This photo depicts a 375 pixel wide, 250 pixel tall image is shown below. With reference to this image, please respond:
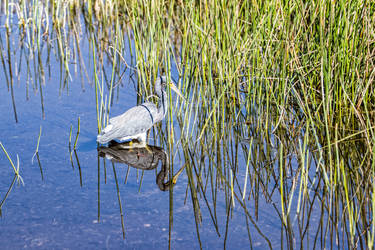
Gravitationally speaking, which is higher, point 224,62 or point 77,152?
point 224,62

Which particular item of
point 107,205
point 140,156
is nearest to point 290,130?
point 140,156

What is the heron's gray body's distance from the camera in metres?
3.26

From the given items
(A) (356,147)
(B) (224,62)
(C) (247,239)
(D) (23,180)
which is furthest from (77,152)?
(A) (356,147)

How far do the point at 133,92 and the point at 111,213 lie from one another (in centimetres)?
188

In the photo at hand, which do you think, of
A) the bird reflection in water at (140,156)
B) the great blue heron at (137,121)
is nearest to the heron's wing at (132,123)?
the great blue heron at (137,121)

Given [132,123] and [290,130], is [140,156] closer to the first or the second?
[132,123]

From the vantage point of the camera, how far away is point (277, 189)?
8.80 ft

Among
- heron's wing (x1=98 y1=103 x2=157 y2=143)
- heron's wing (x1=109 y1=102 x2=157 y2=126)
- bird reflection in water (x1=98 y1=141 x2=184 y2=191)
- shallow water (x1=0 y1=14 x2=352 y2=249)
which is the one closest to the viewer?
shallow water (x1=0 y1=14 x2=352 y2=249)

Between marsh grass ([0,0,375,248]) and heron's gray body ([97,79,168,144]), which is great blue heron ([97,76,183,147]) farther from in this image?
marsh grass ([0,0,375,248])

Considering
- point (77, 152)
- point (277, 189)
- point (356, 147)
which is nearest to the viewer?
point (277, 189)

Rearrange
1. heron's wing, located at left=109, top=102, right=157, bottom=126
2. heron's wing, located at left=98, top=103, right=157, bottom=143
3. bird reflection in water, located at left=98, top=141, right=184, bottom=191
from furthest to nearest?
1. heron's wing, located at left=109, top=102, right=157, bottom=126
2. heron's wing, located at left=98, top=103, right=157, bottom=143
3. bird reflection in water, located at left=98, top=141, right=184, bottom=191

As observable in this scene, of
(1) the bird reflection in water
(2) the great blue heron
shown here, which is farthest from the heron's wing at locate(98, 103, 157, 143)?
(1) the bird reflection in water

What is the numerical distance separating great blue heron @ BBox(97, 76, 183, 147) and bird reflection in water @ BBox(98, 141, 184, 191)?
0.08m

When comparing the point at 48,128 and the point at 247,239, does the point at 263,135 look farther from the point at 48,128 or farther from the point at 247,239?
the point at 48,128
